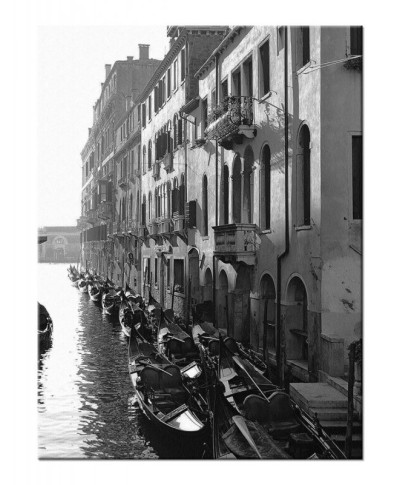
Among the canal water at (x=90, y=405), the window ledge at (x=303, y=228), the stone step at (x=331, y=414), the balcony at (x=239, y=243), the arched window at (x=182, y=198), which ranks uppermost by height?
the arched window at (x=182, y=198)

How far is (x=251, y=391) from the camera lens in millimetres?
8195

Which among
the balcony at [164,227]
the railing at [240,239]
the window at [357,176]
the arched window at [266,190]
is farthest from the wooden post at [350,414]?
the balcony at [164,227]

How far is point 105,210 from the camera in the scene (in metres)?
20.4

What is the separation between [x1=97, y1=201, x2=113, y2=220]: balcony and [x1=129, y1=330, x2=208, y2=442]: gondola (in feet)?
28.7

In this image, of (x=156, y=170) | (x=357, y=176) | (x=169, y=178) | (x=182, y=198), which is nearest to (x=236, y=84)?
(x=182, y=198)

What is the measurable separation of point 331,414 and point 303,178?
10.0 ft

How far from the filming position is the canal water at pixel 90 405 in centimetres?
727

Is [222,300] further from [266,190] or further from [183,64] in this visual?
[183,64]

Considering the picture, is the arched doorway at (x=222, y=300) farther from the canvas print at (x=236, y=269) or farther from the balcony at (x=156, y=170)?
the balcony at (x=156, y=170)

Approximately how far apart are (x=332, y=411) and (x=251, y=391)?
4.43ft

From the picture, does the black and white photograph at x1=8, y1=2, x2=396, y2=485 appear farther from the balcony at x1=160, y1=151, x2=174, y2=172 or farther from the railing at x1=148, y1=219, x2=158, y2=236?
the balcony at x1=160, y1=151, x2=174, y2=172

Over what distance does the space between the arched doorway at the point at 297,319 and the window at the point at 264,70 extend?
3.03 meters

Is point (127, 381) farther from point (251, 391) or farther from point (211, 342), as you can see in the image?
point (251, 391)
